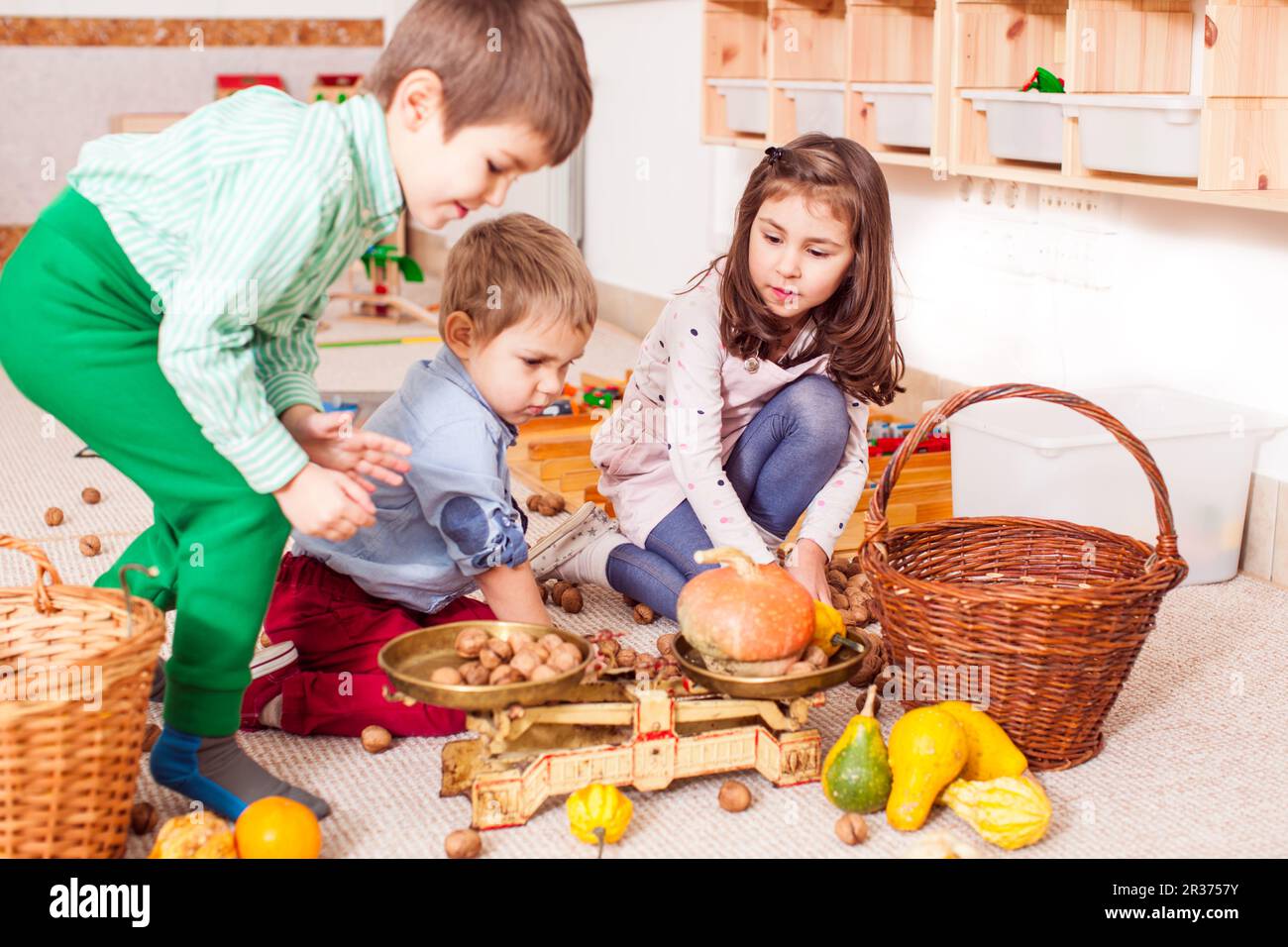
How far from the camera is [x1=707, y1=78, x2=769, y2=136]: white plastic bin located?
2490mm

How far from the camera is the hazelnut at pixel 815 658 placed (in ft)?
3.97

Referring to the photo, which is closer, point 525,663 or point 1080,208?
point 525,663

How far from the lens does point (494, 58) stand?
3.37 ft

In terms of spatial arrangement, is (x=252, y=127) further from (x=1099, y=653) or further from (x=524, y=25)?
(x=1099, y=653)

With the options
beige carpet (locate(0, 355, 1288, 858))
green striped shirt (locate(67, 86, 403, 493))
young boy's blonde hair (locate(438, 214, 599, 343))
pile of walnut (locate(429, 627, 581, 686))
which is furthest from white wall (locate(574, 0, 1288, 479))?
green striped shirt (locate(67, 86, 403, 493))

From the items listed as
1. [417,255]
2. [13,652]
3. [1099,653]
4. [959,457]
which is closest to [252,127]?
[13,652]

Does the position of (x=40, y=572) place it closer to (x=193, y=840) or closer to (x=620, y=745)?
(x=193, y=840)

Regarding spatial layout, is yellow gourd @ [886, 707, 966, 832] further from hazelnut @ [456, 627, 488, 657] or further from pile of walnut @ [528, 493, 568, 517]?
pile of walnut @ [528, 493, 568, 517]

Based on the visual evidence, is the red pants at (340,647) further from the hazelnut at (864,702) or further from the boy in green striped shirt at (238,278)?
the hazelnut at (864,702)

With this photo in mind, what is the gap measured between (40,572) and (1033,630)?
81 centimetres

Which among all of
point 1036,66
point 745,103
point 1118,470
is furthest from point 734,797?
point 745,103

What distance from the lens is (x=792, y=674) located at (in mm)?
1169

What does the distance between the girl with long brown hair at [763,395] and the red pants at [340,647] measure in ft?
0.94
